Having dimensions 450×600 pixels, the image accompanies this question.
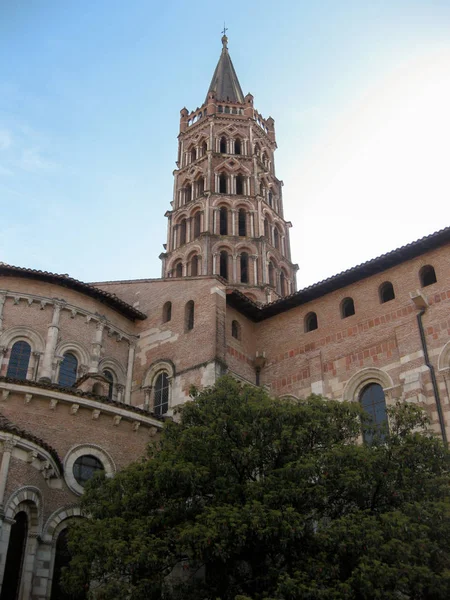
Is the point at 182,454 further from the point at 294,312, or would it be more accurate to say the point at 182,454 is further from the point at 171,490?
the point at 294,312

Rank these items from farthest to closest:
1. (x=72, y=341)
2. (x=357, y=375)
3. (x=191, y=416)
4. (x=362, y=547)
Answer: (x=72, y=341), (x=357, y=375), (x=191, y=416), (x=362, y=547)

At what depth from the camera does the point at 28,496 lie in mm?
16922

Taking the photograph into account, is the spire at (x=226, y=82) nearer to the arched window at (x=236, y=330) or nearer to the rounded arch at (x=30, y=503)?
the arched window at (x=236, y=330)

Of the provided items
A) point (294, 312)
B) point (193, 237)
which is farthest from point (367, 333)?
point (193, 237)

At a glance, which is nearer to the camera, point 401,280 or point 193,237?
point 401,280

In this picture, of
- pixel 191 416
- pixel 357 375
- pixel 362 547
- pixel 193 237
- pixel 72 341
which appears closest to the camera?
pixel 362 547

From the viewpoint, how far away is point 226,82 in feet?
191

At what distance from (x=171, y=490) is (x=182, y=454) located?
0.85 m

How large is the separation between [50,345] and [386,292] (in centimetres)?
1185

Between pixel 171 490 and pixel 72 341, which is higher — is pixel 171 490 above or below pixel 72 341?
below

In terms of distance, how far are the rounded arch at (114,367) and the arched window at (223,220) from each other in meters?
→ 21.4

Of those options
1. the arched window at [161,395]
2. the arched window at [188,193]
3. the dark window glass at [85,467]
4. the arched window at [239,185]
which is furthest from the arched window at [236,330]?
the arched window at [188,193]

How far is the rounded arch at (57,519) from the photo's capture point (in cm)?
1742

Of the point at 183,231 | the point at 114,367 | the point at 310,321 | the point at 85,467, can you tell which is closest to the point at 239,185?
the point at 183,231
